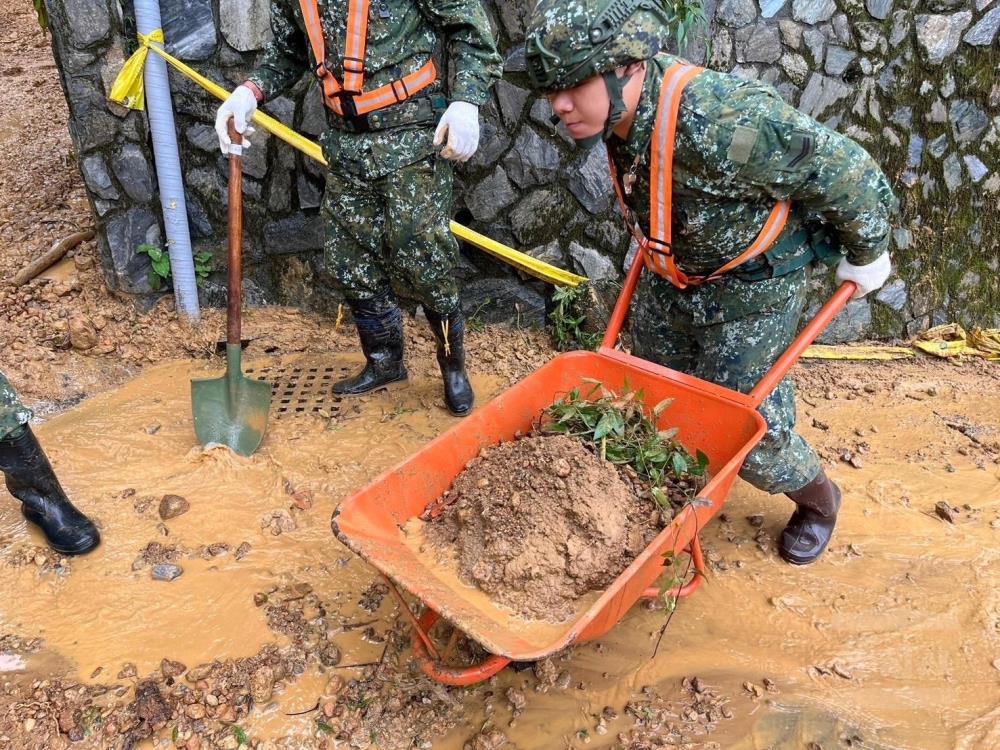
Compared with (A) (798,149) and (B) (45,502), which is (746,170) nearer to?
(A) (798,149)

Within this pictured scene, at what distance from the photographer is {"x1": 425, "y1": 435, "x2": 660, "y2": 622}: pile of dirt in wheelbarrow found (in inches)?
76.0

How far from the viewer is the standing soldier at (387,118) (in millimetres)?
2717

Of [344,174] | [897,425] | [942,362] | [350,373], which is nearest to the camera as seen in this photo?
[344,174]

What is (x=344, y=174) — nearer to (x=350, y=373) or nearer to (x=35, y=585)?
(x=350, y=373)

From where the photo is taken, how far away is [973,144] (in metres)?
3.83

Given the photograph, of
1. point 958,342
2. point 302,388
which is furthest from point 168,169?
point 958,342

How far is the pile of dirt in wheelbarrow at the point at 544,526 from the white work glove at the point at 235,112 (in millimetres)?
1742

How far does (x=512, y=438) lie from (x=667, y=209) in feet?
2.80

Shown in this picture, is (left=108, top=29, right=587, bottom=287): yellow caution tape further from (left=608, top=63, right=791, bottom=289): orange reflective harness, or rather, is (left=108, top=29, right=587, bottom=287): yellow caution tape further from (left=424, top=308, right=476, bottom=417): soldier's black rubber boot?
(left=608, top=63, right=791, bottom=289): orange reflective harness

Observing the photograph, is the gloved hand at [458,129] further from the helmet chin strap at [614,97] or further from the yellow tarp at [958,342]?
the yellow tarp at [958,342]

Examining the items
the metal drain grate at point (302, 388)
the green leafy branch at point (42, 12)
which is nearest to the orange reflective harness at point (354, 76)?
the metal drain grate at point (302, 388)

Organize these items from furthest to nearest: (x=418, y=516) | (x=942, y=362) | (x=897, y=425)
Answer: (x=942, y=362), (x=897, y=425), (x=418, y=516)

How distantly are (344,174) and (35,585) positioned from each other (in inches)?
74.9

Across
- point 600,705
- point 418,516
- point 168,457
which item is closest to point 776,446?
point 600,705
